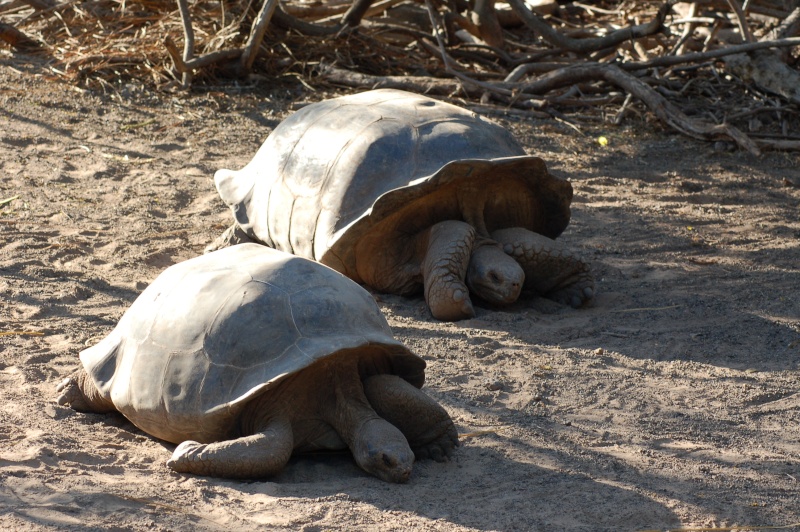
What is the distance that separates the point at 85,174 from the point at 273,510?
434cm

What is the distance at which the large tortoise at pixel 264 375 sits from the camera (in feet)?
9.96

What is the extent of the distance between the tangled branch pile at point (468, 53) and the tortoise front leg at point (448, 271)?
329 centimetres

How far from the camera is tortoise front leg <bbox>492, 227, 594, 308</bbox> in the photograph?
5.06 m

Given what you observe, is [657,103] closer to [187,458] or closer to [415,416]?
[415,416]

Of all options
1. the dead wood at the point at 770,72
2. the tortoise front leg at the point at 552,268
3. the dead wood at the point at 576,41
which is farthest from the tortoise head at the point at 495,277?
the dead wood at the point at 770,72

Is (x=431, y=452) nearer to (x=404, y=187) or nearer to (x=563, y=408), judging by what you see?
(x=563, y=408)

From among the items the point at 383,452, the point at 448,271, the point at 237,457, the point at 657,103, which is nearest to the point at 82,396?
the point at 237,457

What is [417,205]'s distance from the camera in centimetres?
509

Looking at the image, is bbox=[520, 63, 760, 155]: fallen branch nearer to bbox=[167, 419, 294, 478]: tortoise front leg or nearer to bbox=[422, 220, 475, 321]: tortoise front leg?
bbox=[422, 220, 475, 321]: tortoise front leg

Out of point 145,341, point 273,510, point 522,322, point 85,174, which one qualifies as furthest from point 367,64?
point 273,510

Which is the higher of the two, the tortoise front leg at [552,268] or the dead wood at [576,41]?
the dead wood at [576,41]

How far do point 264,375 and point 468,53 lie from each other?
6875 mm

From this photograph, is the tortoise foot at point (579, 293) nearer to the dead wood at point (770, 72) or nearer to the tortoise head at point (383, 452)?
the tortoise head at point (383, 452)

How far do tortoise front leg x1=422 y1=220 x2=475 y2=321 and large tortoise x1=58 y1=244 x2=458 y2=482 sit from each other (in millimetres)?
1349
